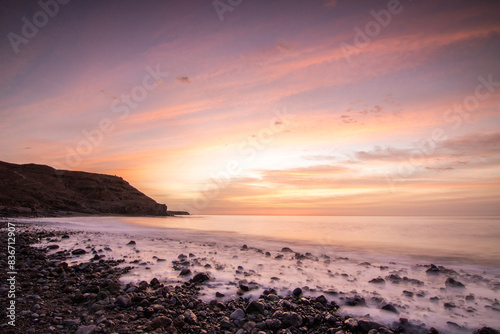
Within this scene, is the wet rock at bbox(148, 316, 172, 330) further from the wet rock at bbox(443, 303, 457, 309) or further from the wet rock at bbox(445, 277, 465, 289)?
the wet rock at bbox(445, 277, 465, 289)

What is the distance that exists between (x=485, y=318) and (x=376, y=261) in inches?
254

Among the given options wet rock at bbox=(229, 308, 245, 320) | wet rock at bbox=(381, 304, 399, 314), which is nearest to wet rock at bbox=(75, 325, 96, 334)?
wet rock at bbox=(229, 308, 245, 320)

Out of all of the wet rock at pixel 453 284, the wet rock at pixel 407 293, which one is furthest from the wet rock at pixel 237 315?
the wet rock at pixel 453 284

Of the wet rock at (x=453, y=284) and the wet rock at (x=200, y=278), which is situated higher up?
the wet rock at (x=453, y=284)

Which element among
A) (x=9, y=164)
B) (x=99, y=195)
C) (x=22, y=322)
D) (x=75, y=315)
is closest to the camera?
(x=22, y=322)

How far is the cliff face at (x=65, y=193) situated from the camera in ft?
186

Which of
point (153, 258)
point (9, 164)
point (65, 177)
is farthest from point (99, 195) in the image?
point (153, 258)

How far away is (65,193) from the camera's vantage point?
227ft

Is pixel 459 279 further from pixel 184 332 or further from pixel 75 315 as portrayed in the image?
pixel 75 315

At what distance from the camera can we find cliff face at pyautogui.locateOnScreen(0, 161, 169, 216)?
5672cm

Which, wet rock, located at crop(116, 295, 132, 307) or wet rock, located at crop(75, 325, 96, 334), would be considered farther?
wet rock, located at crop(116, 295, 132, 307)

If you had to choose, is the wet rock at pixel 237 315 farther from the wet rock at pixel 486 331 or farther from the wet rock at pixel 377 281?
the wet rock at pixel 377 281

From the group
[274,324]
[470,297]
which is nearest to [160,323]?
[274,324]

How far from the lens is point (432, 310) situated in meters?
5.89
